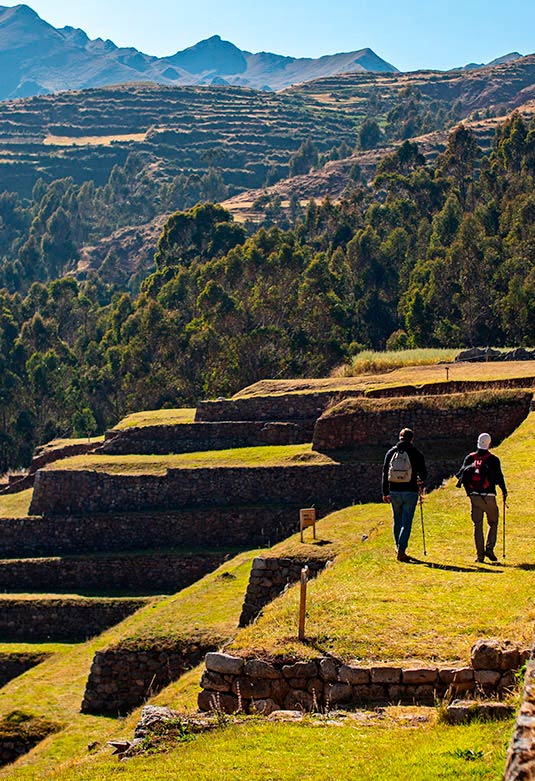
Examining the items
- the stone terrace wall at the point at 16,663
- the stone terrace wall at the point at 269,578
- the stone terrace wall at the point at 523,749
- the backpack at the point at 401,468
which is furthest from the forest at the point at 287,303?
the stone terrace wall at the point at 523,749

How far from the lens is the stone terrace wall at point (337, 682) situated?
31.4 feet

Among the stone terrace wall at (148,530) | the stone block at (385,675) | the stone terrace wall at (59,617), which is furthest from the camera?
the stone terrace wall at (148,530)

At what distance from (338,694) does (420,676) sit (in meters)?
0.75

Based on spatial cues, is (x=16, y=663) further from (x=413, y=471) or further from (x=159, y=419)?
(x=413, y=471)

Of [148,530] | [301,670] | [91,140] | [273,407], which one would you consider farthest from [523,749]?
[91,140]

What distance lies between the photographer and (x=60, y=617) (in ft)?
95.2

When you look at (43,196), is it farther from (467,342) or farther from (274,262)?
(467,342)

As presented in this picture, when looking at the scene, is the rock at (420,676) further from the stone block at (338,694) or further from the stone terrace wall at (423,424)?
the stone terrace wall at (423,424)

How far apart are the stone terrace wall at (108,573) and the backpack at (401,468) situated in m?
15.7

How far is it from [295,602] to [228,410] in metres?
24.2

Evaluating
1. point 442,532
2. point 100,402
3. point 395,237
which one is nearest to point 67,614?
point 442,532

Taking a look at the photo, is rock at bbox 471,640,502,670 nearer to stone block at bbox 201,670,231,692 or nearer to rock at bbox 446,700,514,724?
rock at bbox 446,700,514,724

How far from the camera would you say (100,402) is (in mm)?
68000

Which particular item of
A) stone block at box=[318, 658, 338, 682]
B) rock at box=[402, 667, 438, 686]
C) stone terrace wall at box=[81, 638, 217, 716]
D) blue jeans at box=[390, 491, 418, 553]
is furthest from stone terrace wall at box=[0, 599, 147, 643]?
rock at box=[402, 667, 438, 686]
